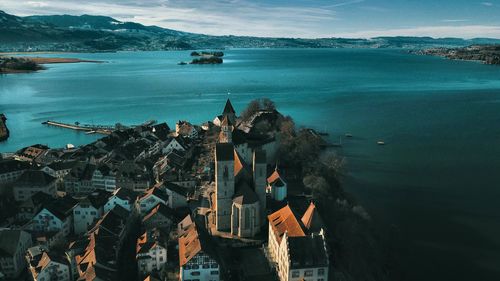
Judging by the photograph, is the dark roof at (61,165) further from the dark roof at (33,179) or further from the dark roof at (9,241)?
the dark roof at (9,241)

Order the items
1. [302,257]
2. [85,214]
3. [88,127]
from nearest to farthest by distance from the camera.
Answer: [302,257], [85,214], [88,127]

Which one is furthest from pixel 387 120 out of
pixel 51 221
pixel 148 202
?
pixel 51 221

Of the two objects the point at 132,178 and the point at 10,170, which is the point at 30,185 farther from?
the point at 132,178

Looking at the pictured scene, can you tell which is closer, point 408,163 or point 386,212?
point 386,212

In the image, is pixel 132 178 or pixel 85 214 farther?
pixel 132 178

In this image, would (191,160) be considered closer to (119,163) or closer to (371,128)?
(119,163)

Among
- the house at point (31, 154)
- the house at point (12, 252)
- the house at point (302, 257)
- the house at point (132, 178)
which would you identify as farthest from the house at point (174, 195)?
the house at point (31, 154)

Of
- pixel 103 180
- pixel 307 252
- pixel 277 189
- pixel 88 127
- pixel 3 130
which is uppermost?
pixel 307 252

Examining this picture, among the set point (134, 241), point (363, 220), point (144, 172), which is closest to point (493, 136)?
point (363, 220)
